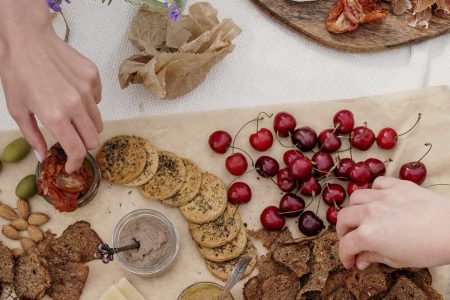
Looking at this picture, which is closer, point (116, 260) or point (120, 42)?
point (116, 260)

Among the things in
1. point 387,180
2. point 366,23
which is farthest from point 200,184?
point 366,23

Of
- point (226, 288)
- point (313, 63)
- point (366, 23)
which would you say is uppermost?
point (366, 23)

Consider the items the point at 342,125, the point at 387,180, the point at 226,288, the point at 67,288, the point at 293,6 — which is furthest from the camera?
the point at 293,6

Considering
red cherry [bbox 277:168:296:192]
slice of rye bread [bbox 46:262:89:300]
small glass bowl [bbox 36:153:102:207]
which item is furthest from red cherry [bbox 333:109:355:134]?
slice of rye bread [bbox 46:262:89:300]

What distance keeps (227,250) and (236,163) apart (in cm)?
25

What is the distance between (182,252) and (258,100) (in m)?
0.52

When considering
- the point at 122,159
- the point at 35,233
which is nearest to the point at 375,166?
the point at 122,159

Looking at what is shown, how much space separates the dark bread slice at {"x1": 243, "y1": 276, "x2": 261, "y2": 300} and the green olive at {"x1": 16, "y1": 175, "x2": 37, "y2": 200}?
0.66 m

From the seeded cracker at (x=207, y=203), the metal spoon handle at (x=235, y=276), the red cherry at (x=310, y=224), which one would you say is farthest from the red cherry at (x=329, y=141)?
the metal spoon handle at (x=235, y=276)

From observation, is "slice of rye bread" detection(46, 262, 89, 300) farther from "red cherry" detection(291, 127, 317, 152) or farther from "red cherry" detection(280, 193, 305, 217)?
"red cherry" detection(291, 127, 317, 152)

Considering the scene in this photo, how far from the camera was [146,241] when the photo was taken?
168 cm

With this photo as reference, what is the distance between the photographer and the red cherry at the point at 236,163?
1.77 m

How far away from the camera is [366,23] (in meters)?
1.92

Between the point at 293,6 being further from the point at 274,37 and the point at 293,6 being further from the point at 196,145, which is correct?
the point at 196,145
